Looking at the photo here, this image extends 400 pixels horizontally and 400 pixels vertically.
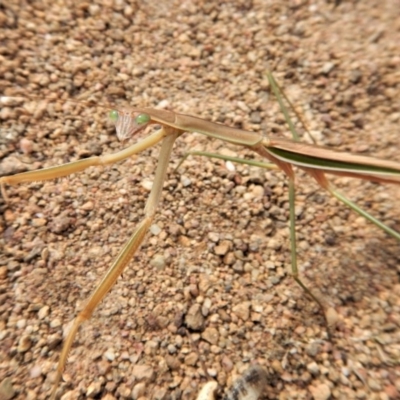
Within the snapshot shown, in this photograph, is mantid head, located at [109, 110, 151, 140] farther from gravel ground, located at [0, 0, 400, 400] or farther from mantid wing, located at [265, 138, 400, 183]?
mantid wing, located at [265, 138, 400, 183]

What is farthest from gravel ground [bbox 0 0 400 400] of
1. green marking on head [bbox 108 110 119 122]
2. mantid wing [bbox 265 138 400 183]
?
mantid wing [bbox 265 138 400 183]

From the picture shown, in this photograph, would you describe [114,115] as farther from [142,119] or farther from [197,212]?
[197,212]

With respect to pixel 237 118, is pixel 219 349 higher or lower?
lower

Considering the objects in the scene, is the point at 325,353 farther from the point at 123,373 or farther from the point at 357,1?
the point at 357,1

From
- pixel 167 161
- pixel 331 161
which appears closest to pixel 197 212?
pixel 167 161

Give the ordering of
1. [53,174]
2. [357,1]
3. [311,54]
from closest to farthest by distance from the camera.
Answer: [53,174], [311,54], [357,1]

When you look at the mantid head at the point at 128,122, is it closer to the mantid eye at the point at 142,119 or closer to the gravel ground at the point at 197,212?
the mantid eye at the point at 142,119

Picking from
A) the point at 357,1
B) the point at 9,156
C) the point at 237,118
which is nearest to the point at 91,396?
the point at 9,156
